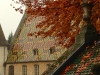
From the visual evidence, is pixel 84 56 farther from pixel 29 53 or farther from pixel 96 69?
pixel 29 53

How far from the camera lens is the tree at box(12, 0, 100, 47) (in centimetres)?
1934

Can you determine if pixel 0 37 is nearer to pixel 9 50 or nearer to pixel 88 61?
pixel 9 50

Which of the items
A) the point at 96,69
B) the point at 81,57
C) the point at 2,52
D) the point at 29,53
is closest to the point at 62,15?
the point at 81,57

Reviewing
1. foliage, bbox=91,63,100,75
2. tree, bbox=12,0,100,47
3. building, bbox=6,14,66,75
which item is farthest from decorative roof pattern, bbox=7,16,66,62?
foliage, bbox=91,63,100,75

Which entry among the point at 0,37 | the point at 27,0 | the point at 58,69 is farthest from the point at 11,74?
the point at 58,69

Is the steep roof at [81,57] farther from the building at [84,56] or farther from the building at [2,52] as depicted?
the building at [2,52]

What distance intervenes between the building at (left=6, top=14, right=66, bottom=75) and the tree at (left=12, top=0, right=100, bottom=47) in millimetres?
39048

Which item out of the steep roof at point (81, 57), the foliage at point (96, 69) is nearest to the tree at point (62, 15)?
the steep roof at point (81, 57)

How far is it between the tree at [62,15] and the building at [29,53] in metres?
39.0

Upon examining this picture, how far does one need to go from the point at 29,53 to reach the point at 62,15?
142 feet

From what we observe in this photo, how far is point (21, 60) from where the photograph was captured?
63.1 m

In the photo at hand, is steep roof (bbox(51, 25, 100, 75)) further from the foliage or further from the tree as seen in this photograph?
the tree

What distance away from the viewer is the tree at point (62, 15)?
19.3 meters

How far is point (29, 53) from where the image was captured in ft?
206
